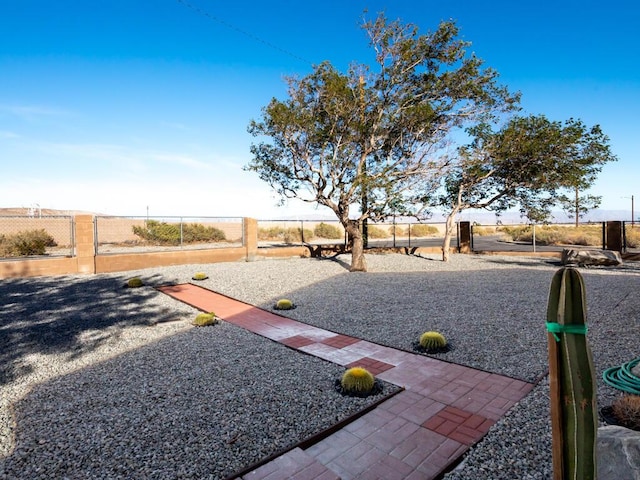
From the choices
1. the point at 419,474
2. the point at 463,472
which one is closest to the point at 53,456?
the point at 419,474

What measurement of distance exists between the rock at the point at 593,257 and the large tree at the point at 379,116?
6.90 meters

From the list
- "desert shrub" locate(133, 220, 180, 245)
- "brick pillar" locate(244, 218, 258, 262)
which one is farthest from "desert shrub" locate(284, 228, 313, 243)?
"brick pillar" locate(244, 218, 258, 262)

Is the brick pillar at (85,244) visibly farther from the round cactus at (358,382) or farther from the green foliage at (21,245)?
the round cactus at (358,382)

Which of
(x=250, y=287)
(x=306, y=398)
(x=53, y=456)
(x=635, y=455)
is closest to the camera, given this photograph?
(x=635, y=455)

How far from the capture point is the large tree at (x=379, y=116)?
12.9 metres

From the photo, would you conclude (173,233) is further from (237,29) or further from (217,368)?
(217,368)

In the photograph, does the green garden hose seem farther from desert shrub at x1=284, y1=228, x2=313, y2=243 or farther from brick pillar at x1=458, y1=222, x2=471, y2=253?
desert shrub at x1=284, y1=228, x2=313, y2=243

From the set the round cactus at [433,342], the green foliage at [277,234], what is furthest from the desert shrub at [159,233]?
the round cactus at [433,342]

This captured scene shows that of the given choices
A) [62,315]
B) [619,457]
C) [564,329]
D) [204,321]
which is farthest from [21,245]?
[619,457]

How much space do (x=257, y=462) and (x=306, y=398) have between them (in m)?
1.18

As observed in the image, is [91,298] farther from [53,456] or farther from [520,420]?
[520,420]

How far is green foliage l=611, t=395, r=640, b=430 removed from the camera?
127 inches

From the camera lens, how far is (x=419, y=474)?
112 inches

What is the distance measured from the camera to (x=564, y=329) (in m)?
1.63
